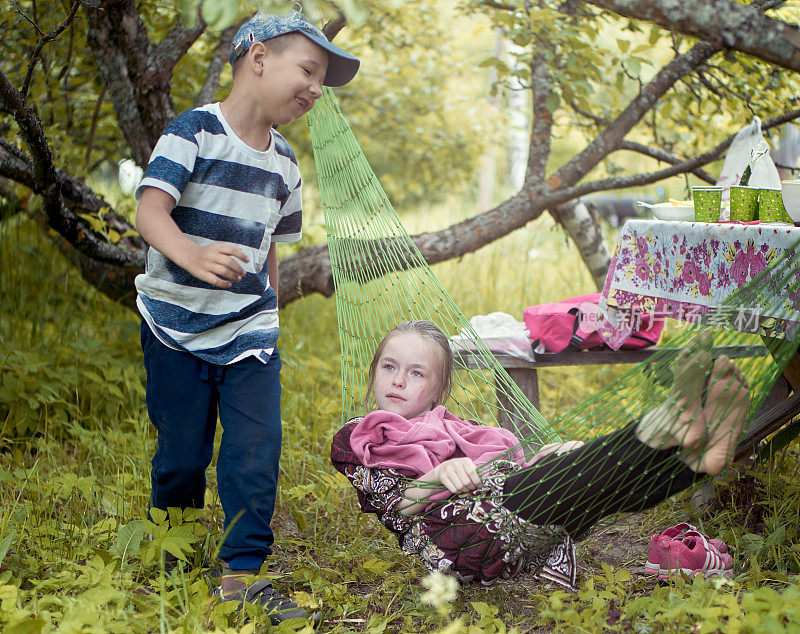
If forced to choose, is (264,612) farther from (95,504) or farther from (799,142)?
(799,142)

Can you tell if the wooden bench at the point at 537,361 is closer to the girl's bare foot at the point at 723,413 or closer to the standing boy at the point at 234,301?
the standing boy at the point at 234,301

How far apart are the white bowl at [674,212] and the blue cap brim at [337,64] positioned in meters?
0.94

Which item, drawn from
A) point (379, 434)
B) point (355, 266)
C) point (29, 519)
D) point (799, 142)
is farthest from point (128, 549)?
point (799, 142)

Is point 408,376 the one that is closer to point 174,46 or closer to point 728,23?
point 728,23

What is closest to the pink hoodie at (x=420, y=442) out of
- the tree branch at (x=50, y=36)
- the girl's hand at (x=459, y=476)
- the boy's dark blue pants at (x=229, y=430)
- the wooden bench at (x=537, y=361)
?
the girl's hand at (x=459, y=476)

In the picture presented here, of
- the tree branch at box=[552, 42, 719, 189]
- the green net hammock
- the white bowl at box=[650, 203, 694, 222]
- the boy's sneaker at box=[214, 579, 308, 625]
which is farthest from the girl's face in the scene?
the tree branch at box=[552, 42, 719, 189]

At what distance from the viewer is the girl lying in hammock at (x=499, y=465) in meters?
1.46

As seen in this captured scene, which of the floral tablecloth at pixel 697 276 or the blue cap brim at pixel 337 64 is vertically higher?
the blue cap brim at pixel 337 64

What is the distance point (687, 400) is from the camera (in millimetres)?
1441

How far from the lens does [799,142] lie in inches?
207

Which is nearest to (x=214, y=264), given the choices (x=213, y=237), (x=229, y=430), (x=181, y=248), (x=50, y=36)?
(x=181, y=248)

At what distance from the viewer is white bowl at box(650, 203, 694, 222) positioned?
220cm

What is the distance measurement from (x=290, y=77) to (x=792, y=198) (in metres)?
1.25

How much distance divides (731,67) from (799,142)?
8.17ft
